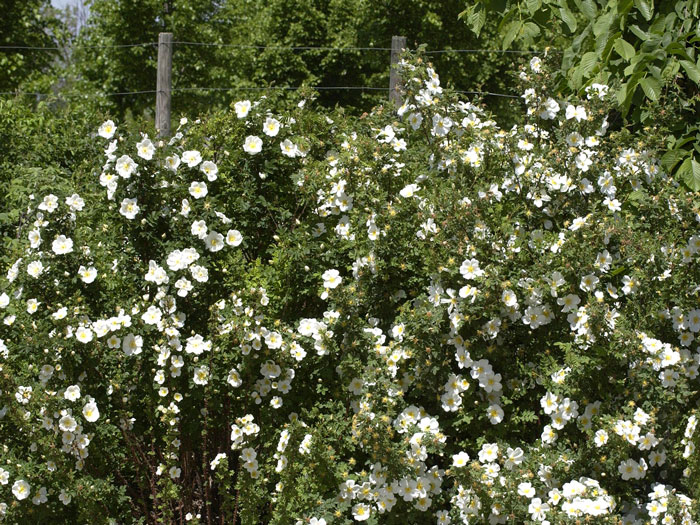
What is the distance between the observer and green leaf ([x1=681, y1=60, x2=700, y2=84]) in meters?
2.86

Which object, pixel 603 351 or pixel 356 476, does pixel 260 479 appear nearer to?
pixel 356 476

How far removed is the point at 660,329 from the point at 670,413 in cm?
27

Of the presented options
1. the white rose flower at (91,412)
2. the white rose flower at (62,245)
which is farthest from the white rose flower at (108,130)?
the white rose flower at (91,412)

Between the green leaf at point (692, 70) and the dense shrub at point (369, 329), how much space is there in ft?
1.20

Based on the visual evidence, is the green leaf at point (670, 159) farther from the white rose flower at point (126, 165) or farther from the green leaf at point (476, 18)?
the white rose flower at point (126, 165)

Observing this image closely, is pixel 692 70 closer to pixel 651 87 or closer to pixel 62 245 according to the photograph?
pixel 651 87

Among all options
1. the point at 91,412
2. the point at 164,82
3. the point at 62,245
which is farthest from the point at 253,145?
the point at 164,82

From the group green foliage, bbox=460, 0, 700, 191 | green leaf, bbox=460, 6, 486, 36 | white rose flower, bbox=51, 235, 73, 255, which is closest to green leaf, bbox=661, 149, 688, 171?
green foliage, bbox=460, 0, 700, 191

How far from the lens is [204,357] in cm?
262

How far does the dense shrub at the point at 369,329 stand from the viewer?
2314 mm

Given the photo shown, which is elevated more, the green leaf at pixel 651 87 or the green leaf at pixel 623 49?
the green leaf at pixel 623 49

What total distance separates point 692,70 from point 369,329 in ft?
4.98

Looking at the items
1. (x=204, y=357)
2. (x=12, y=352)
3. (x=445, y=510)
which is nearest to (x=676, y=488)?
(x=445, y=510)

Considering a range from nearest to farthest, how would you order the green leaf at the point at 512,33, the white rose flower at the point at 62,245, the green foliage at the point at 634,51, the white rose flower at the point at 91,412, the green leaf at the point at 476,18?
the white rose flower at the point at 91,412 → the white rose flower at the point at 62,245 → the green foliage at the point at 634,51 → the green leaf at the point at 512,33 → the green leaf at the point at 476,18
